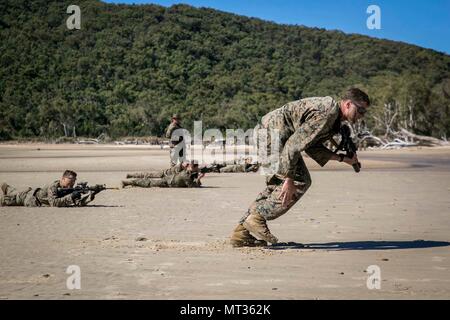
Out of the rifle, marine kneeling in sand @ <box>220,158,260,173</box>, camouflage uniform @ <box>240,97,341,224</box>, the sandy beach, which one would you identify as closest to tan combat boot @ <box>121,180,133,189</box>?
the sandy beach

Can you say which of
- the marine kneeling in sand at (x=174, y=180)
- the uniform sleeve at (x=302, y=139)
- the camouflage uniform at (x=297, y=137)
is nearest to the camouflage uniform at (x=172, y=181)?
the marine kneeling in sand at (x=174, y=180)

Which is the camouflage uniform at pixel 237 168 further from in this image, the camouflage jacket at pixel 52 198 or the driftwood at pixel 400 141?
the driftwood at pixel 400 141

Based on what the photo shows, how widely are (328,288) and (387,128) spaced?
62738mm

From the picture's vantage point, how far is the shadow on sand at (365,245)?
24.5ft

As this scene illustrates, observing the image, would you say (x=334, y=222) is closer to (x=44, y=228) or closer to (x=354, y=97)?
(x=354, y=97)

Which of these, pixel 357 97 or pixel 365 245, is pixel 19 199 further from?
pixel 357 97

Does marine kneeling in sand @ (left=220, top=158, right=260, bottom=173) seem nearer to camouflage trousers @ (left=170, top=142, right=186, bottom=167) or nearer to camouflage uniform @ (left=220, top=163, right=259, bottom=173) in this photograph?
camouflage uniform @ (left=220, top=163, right=259, bottom=173)

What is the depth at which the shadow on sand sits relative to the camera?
747cm

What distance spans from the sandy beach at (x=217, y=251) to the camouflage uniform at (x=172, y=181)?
298 centimetres

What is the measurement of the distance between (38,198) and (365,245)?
6213 mm

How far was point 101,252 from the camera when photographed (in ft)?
23.5

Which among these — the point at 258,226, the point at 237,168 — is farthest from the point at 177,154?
the point at 258,226

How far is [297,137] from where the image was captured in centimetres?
682

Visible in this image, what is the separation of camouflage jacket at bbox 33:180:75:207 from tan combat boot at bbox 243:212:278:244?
5.16 m
